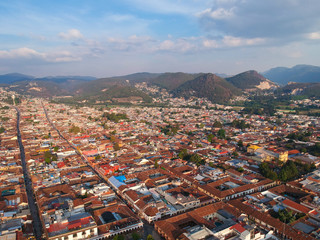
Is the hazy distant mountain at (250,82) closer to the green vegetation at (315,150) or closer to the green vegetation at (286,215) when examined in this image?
the green vegetation at (315,150)

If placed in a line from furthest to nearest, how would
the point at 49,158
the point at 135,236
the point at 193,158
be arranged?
the point at 49,158 → the point at 193,158 → the point at 135,236

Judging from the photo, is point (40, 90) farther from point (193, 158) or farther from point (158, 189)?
point (158, 189)

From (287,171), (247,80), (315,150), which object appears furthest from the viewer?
(247,80)

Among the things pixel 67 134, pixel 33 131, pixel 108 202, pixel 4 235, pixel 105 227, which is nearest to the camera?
pixel 4 235

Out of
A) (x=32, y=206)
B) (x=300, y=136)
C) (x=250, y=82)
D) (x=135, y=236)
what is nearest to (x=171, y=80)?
(x=250, y=82)

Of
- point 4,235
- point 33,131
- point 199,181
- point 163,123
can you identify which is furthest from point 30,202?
point 163,123

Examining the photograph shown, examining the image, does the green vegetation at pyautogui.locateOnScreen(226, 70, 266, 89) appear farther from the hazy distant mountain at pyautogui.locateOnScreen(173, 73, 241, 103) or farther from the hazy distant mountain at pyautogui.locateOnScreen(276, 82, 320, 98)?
the hazy distant mountain at pyautogui.locateOnScreen(276, 82, 320, 98)

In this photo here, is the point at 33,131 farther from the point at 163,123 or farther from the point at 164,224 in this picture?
the point at 164,224
